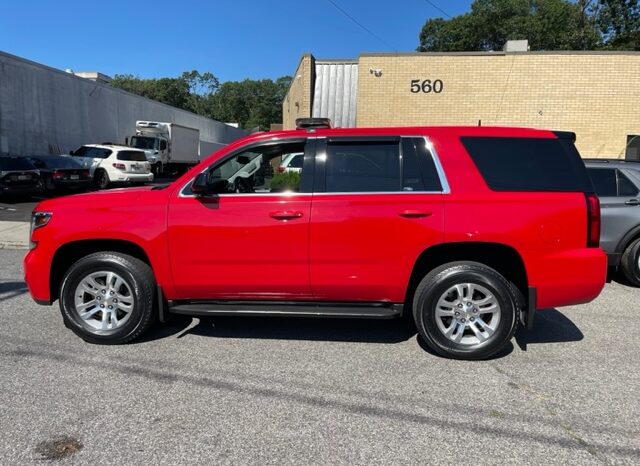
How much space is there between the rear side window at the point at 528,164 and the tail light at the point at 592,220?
0.10 metres

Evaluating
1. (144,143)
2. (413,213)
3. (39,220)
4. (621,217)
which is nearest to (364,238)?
(413,213)

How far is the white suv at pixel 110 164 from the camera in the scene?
20.2 metres

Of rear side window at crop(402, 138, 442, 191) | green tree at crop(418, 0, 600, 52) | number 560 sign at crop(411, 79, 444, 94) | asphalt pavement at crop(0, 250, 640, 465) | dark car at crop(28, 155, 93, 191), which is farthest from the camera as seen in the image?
green tree at crop(418, 0, 600, 52)

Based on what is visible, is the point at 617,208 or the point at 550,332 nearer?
the point at 550,332

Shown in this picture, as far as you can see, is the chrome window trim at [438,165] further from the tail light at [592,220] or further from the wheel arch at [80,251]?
the wheel arch at [80,251]

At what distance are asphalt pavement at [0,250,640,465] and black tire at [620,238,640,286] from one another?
77.3 inches

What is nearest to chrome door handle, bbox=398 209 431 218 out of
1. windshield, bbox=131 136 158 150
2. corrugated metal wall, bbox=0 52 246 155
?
corrugated metal wall, bbox=0 52 246 155

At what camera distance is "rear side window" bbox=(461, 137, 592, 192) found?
4078 millimetres

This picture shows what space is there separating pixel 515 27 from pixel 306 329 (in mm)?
45274

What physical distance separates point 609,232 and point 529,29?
40.7 metres

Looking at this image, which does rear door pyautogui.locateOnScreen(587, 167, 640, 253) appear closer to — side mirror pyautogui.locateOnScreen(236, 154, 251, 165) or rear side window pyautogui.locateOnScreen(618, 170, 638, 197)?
rear side window pyautogui.locateOnScreen(618, 170, 638, 197)

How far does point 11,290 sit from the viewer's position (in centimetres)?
634

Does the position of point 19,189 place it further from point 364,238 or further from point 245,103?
point 245,103

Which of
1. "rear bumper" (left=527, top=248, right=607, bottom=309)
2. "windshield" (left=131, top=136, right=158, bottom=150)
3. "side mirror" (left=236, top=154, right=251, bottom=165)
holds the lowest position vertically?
"rear bumper" (left=527, top=248, right=607, bottom=309)
